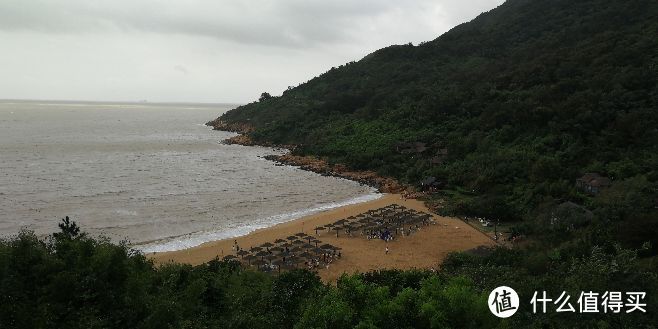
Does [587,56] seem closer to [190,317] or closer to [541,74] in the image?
[541,74]

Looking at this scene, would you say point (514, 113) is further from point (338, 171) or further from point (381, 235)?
point (381, 235)

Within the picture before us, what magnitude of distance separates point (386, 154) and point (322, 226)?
23.3m

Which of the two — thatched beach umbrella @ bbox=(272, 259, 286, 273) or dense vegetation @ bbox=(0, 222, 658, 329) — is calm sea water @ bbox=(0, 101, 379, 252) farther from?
dense vegetation @ bbox=(0, 222, 658, 329)

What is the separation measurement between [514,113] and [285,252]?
32.5 meters

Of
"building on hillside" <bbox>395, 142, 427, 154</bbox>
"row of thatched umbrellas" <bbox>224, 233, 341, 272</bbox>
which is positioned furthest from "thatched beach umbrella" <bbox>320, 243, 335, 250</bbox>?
"building on hillside" <bbox>395, 142, 427, 154</bbox>

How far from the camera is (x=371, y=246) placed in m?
25.8

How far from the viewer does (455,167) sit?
4153cm

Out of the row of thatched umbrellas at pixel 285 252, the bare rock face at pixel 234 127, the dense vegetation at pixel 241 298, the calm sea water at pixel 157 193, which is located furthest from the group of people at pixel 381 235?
the bare rock face at pixel 234 127

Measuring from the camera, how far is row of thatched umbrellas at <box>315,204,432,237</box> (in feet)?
94.2

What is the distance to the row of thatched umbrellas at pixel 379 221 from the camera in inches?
1131

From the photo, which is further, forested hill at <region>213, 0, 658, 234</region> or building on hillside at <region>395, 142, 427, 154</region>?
building on hillside at <region>395, 142, 427, 154</region>

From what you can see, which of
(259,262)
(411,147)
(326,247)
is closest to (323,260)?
(326,247)

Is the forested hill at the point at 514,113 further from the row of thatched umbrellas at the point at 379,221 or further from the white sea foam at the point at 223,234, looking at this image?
the white sea foam at the point at 223,234

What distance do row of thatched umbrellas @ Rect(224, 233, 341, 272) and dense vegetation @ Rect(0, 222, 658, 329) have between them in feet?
27.0
